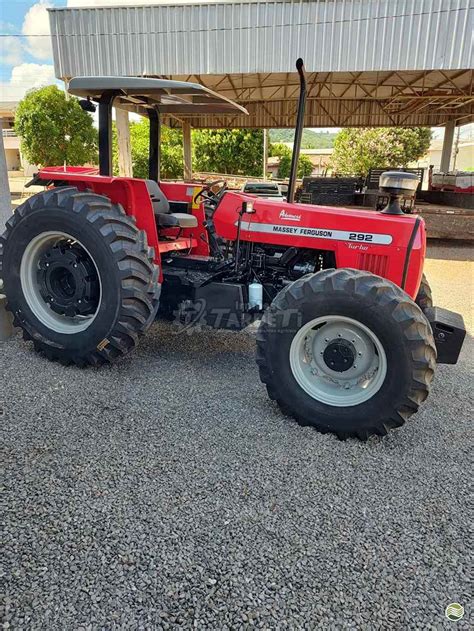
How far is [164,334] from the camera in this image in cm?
457

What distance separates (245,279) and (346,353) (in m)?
1.18

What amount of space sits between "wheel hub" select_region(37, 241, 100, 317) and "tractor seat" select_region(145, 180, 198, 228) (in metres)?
0.73

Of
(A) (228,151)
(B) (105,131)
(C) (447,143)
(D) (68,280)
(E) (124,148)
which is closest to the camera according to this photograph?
(B) (105,131)

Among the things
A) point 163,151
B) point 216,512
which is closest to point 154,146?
point 216,512

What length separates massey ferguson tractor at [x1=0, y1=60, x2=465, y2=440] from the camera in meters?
2.78

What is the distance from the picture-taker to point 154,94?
139 inches

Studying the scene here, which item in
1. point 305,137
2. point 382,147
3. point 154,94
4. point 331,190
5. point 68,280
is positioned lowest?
point 68,280

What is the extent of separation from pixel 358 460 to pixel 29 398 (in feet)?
7.28

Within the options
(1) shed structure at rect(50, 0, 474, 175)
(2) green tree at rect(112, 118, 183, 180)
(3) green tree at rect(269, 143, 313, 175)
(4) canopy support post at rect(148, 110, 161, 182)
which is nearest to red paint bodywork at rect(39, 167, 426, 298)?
(4) canopy support post at rect(148, 110, 161, 182)

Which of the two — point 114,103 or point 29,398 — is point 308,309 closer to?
point 29,398

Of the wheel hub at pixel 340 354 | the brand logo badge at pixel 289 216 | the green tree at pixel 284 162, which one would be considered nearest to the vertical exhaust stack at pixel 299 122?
the brand logo badge at pixel 289 216

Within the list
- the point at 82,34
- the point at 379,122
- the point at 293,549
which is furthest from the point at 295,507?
the point at 379,122

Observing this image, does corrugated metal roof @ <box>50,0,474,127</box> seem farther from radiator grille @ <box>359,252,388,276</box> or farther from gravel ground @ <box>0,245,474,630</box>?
gravel ground @ <box>0,245,474,630</box>

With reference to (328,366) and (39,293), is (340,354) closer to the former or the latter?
(328,366)
